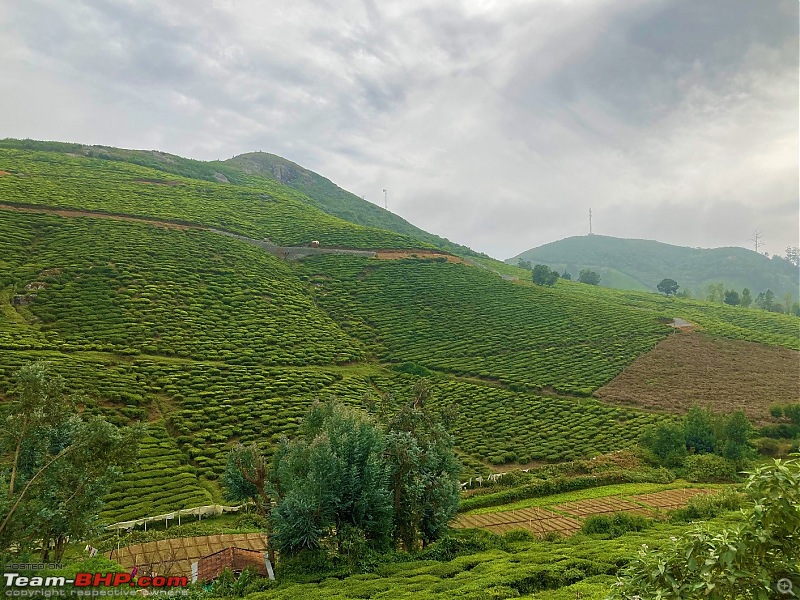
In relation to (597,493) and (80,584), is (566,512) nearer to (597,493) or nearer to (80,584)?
(597,493)

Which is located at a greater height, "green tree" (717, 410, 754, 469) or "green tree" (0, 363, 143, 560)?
"green tree" (0, 363, 143, 560)

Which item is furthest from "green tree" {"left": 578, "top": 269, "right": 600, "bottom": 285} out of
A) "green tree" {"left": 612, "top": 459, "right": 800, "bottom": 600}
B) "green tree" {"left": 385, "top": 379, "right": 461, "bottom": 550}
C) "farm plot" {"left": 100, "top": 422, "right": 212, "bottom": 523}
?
"green tree" {"left": 612, "top": 459, "right": 800, "bottom": 600}

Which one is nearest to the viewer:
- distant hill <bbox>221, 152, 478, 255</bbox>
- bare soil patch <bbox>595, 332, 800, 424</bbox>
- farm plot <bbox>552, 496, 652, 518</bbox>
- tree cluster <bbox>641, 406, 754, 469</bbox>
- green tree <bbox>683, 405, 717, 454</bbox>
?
farm plot <bbox>552, 496, 652, 518</bbox>

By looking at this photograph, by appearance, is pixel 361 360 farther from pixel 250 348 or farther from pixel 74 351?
pixel 74 351

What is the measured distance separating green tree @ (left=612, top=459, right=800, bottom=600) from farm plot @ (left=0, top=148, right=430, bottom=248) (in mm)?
81858

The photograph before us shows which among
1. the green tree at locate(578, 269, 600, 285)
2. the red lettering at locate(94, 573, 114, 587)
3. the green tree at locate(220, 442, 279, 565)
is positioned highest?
the green tree at locate(578, 269, 600, 285)

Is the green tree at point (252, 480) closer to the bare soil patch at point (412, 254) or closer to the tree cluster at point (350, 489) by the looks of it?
the tree cluster at point (350, 489)

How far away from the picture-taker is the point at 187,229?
7475cm

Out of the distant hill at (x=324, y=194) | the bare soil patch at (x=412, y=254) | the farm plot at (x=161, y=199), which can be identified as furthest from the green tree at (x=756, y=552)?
the distant hill at (x=324, y=194)

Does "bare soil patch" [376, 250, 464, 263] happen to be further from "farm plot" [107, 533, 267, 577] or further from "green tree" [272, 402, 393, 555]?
"green tree" [272, 402, 393, 555]

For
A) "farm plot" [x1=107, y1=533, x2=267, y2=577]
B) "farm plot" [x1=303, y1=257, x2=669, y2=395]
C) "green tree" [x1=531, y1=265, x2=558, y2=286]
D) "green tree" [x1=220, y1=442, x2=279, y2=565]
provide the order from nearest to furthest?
"farm plot" [x1=107, y1=533, x2=267, y2=577] → "green tree" [x1=220, y1=442, x2=279, y2=565] → "farm plot" [x1=303, y1=257, x2=669, y2=395] → "green tree" [x1=531, y1=265, x2=558, y2=286]

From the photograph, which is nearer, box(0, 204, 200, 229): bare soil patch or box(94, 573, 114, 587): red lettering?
box(94, 573, 114, 587): red lettering

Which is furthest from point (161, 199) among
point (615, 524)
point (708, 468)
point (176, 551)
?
point (708, 468)

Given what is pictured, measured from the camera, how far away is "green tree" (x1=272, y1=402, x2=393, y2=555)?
17109 millimetres
